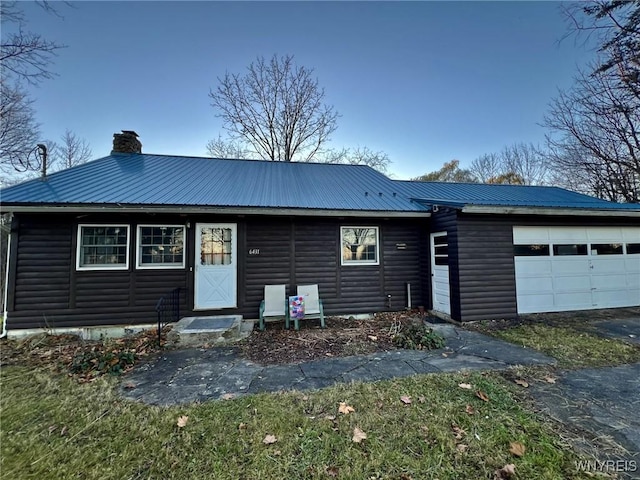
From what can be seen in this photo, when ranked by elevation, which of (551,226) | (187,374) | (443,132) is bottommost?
(187,374)

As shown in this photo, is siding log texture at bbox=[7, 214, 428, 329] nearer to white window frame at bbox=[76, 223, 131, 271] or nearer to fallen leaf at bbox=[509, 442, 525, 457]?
white window frame at bbox=[76, 223, 131, 271]

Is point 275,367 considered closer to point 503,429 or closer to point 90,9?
point 503,429

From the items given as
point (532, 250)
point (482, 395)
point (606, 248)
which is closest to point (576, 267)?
point (606, 248)

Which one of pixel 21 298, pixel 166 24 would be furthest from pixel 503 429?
pixel 166 24

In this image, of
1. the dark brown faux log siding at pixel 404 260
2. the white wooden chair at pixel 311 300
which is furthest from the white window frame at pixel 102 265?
the dark brown faux log siding at pixel 404 260

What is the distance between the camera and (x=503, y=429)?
8.08 ft

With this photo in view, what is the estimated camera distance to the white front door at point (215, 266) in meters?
6.50

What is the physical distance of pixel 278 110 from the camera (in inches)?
706

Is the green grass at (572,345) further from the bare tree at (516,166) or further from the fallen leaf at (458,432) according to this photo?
the bare tree at (516,166)

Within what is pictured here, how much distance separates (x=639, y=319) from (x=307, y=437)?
8.57m

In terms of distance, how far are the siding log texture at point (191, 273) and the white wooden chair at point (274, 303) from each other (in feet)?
0.92

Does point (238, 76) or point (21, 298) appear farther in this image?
point (238, 76)

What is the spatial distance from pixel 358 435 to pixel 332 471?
471mm

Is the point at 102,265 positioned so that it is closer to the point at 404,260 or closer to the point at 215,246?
the point at 215,246
